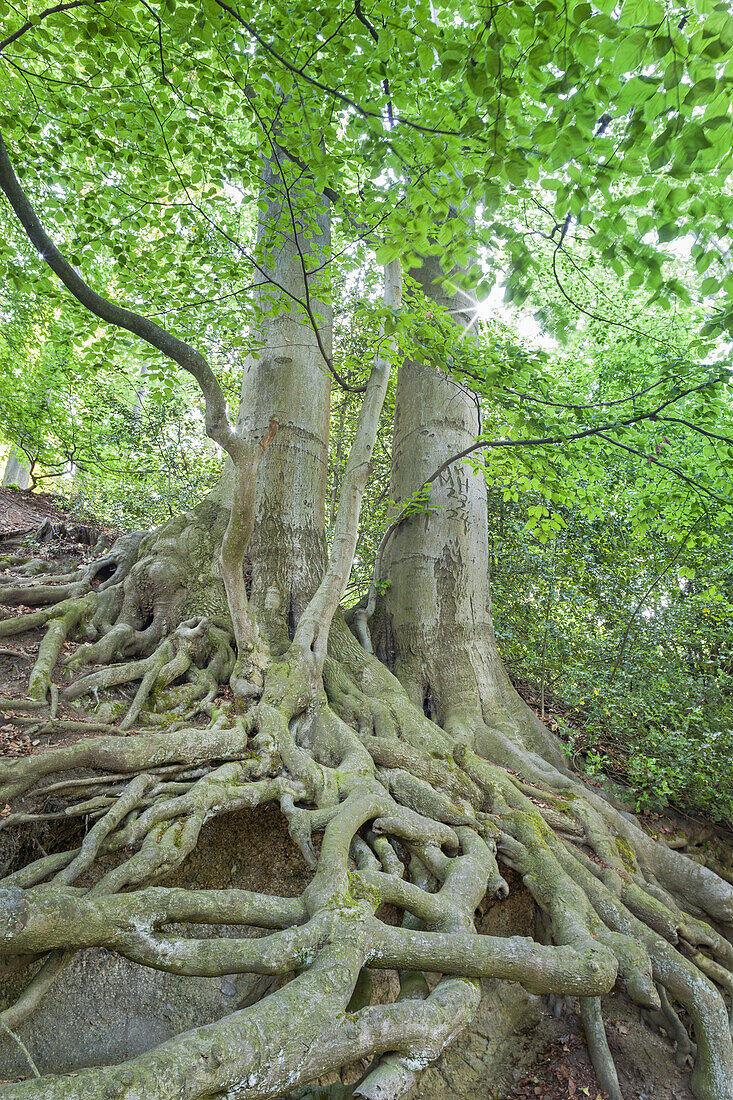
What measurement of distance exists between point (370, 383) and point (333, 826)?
13.2 feet

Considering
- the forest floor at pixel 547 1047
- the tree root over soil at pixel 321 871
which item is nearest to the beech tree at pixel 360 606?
the tree root over soil at pixel 321 871

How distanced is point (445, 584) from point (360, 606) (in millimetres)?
1031

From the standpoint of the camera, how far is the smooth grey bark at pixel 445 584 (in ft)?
18.9

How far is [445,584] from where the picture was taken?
21.0ft

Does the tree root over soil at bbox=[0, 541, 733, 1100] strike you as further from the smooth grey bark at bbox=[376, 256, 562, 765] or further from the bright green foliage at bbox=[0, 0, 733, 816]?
the bright green foliage at bbox=[0, 0, 733, 816]

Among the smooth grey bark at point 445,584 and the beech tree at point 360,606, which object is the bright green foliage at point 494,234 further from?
the smooth grey bark at point 445,584

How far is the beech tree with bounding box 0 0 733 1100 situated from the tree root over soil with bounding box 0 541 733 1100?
2 centimetres

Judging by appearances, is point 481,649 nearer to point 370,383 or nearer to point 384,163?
point 370,383

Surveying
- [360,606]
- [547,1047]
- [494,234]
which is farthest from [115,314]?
[547,1047]

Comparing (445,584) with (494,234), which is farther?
(445,584)

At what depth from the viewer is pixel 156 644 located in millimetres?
5078

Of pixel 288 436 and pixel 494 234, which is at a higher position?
pixel 494 234

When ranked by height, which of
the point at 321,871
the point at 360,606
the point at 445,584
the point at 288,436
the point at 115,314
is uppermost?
the point at 288,436

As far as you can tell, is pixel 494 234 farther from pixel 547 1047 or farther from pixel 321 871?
pixel 547 1047
